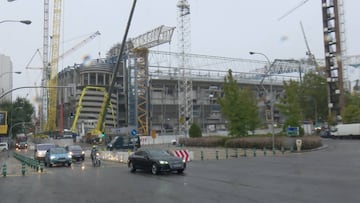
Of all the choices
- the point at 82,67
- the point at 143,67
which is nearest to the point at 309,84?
the point at 143,67

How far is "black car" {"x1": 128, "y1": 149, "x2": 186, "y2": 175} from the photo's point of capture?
23281 millimetres

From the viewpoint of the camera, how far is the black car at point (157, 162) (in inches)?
917

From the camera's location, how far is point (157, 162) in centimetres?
2344

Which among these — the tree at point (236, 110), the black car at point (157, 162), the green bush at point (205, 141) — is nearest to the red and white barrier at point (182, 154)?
the black car at point (157, 162)

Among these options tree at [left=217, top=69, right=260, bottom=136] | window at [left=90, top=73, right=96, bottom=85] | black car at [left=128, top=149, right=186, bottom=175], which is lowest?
black car at [left=128, top=149, right=186, bottom=175]

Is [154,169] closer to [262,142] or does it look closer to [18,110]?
[262,142]

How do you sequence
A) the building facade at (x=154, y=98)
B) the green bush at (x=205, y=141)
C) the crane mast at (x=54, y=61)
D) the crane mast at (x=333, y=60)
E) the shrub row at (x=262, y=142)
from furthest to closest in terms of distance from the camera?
the building facade at (x=154, y=98) → the crane mast at (x=54, y=61) → the crane mast at (x=333, y=60) → the green bush at (x=205, y=141) → the shrub row at (x=262, y=142)

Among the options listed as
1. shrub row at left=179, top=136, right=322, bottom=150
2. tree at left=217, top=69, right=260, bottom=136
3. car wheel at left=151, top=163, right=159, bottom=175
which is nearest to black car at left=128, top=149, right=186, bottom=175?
car wheel at left=151, top=163, right=159, bottom=175

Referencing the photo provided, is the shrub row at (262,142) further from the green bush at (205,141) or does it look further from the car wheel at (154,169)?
the car wheel at (154,169)

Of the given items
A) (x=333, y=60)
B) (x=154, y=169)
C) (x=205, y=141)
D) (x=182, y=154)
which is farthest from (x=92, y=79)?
(x=154, y=169)

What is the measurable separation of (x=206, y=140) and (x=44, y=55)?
93.1m

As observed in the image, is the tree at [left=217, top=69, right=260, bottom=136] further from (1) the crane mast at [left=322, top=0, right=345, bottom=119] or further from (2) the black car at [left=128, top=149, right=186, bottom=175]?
(1) the crane mast at [left=322, top=0, right=345, bottom=119]

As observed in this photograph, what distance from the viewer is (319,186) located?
15648mm

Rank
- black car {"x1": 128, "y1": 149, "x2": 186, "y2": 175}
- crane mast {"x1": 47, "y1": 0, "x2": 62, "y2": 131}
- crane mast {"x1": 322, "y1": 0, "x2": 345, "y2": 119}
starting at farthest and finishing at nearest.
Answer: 1. crane mast {"x1": 47, "y1": 0, "x2": 62, "y2": 131}
2. crane mast {"x1": 322, "y1": 0, "x2": 345, "y2": 119}
3. black car {"x1": 128, "y1": 149, "x2": 186, "y2": 175}
